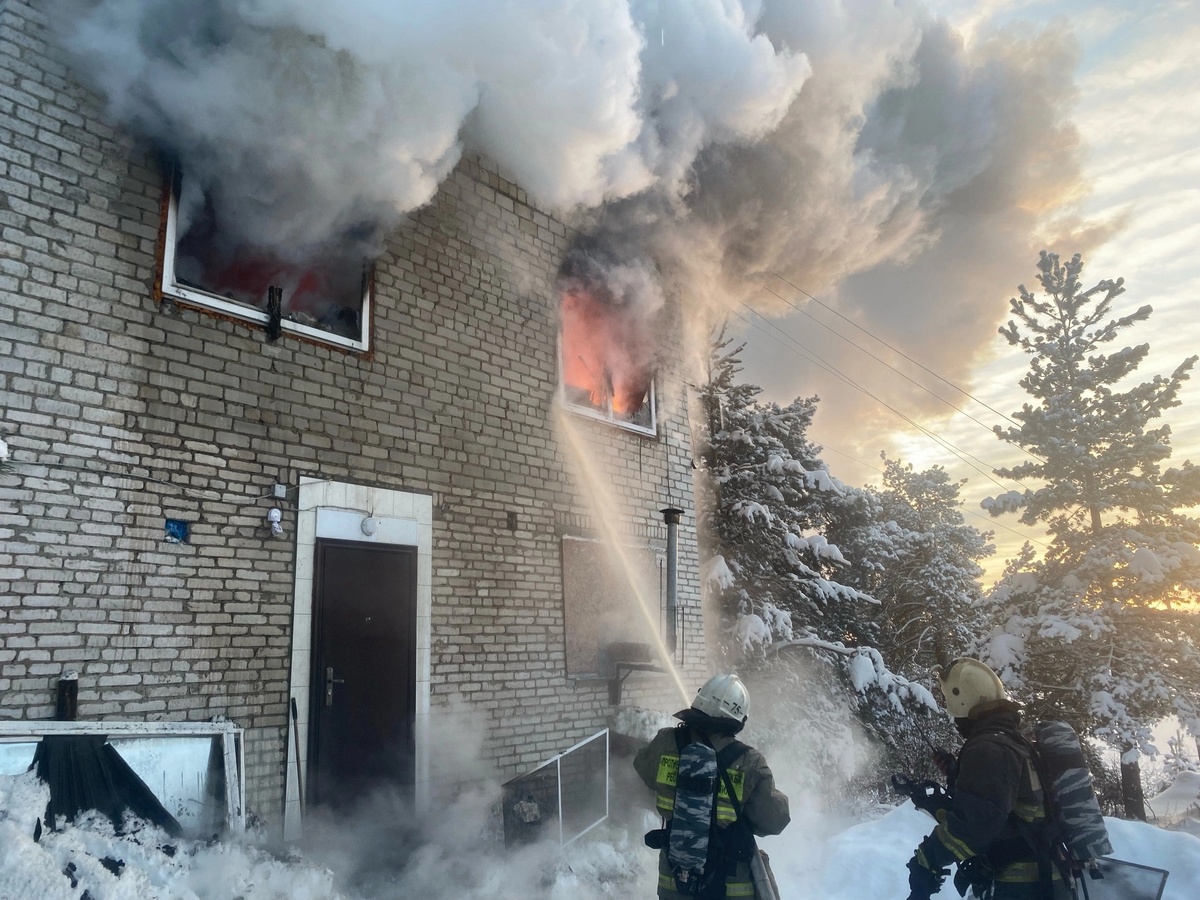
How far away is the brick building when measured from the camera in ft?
14.9

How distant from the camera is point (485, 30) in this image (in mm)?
6547

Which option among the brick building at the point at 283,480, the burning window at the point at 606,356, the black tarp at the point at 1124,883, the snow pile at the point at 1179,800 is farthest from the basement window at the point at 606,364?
the snow pile at the point at 1179,800

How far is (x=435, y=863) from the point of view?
515 cm

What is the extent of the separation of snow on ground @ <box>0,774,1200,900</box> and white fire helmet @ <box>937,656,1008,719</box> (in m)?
2.57

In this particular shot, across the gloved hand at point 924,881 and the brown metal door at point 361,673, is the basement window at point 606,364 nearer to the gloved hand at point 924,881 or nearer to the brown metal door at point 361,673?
the brown metal door at point 361,673

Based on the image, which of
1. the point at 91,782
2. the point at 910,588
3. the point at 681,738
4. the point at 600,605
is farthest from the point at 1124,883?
the point at 910,588

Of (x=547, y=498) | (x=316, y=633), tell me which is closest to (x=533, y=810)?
(x=316, y=633)

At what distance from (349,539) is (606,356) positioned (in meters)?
4.06

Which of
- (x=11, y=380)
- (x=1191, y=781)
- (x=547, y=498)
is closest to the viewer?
(x=11, y=380)

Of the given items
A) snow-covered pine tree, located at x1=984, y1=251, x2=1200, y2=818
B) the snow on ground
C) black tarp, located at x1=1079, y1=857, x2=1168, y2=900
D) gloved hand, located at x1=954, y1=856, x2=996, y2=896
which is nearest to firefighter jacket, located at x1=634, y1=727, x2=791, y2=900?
gloved hand, located at x1=954, y1=856, x2=996, y2=896

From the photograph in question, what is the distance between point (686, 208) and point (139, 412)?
6.97 meters

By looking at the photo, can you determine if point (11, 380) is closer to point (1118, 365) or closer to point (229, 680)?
point (229, 680)

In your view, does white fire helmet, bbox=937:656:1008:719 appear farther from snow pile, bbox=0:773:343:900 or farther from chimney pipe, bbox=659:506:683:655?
chimney pipe, bbox=659:506:683:655

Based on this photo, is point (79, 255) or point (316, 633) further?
point (316, 633)
